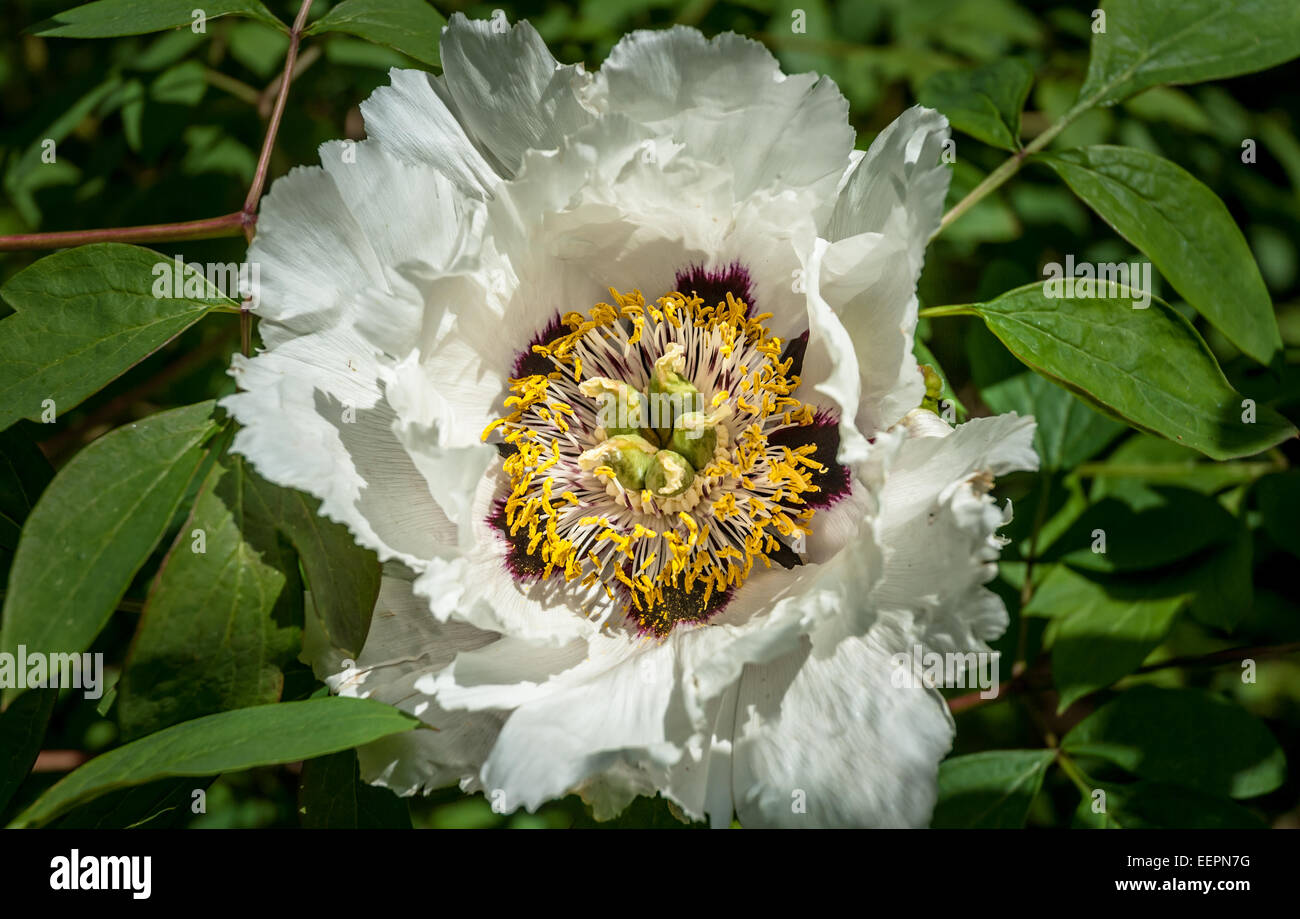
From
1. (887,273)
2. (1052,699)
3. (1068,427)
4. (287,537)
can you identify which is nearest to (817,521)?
(887,273)

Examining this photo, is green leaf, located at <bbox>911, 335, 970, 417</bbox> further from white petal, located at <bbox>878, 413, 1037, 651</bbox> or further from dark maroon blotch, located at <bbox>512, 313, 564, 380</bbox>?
dark maroon blotch, located at <bbox>512, 313, 564, 380</bbox>

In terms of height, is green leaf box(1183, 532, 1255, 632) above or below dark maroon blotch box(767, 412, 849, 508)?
below

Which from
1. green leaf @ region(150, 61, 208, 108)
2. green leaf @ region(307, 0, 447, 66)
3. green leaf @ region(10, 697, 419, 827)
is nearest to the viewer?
green leaf @ region(10, 697, 419, 827)

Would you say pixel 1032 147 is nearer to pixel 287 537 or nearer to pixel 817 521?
pixel 817 521

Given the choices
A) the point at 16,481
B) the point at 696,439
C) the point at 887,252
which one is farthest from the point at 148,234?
the point at 887,252

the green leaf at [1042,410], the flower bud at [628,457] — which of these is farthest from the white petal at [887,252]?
the green leaf at [1042,410]

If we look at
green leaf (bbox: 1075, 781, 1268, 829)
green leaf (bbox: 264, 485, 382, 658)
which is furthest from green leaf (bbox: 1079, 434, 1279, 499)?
green leaf (bbox: 264, 485, 382, 658)
